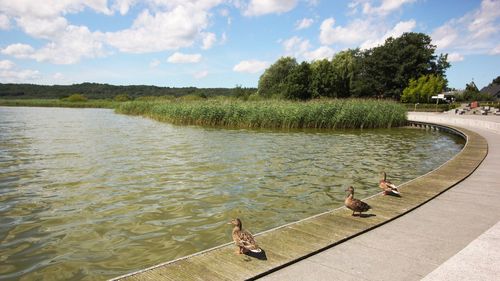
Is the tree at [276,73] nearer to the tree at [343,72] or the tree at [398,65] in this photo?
the tree at [343,72]

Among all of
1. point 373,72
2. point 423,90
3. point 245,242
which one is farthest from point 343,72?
point 245,242

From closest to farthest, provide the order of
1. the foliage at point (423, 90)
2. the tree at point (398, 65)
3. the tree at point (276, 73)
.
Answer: the foliage at point (423, 90) < the tree at point (398, 65) < the tree at point (276, 73)

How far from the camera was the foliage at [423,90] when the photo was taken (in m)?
59.2

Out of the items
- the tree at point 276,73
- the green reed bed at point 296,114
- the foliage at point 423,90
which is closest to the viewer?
the green reed bed at point 296,114

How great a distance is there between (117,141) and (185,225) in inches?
560

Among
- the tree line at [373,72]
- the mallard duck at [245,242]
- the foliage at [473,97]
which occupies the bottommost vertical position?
the mallard duck at [245,242]

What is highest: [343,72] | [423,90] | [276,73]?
[276,73]

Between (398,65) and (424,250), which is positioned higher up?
(398,65)

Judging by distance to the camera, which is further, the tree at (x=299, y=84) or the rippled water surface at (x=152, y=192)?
the tree at (x=299, y=84)

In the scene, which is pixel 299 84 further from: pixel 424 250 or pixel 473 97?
pixel 424 250

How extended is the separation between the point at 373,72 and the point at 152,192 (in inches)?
2850

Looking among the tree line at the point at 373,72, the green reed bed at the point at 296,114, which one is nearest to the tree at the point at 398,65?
the tree line at the point at 373,72

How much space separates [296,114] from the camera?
89.7 feet

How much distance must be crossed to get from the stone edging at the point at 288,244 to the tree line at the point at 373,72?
57580 mm
